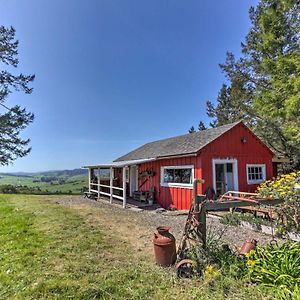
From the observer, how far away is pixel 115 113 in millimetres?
27359

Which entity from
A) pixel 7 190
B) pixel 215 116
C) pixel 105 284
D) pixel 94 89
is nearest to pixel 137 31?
pixel 94 89

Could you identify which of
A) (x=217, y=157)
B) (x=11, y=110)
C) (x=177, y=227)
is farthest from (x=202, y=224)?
(x=11, y=110)

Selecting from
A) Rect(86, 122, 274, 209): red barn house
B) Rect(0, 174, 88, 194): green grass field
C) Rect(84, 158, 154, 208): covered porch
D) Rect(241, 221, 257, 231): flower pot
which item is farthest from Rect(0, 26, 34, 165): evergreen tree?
Rect(241, 221, 257, 231): flower pot

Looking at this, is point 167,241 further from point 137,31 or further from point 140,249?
point 137,31

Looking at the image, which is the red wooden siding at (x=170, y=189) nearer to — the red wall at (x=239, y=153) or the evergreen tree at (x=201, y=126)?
the red wall at (x=239, y=153)

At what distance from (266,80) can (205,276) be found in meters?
23.0

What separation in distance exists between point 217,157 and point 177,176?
2.43m

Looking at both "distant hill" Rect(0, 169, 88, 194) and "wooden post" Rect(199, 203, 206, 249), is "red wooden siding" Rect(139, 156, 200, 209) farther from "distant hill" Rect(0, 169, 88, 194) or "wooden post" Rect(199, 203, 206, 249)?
"distant hill" Rect(0, 169, 88, 194)

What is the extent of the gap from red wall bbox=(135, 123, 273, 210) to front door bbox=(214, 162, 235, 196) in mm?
457

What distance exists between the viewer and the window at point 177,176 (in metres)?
12.7

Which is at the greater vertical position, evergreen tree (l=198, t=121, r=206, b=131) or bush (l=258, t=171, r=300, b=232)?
evergreen tree (l=198, t=121, r=206, b=131)

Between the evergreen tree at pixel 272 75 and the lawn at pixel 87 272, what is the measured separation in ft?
38.4

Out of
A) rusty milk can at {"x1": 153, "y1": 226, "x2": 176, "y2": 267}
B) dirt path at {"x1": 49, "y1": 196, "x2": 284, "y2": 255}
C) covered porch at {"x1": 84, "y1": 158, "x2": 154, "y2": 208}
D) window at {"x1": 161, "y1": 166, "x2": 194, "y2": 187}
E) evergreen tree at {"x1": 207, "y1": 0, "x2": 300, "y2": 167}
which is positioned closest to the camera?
rusty milk can at {"x1": 153, "y1": 226, "x2": 176, "y2": 267}

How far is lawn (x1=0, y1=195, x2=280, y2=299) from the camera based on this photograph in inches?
147
